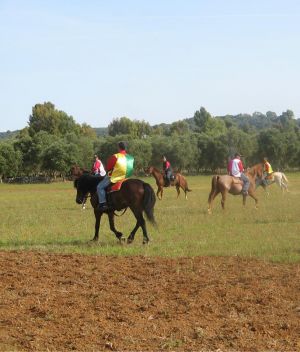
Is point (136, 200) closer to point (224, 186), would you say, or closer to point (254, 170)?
point (224, 186)

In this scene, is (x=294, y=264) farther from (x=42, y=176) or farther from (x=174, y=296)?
(x=42, y=176)

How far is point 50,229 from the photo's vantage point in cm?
1664

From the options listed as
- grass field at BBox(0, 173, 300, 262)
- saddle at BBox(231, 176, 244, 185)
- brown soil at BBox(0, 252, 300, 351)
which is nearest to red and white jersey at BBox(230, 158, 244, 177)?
saddle at BBox(231, 176, 244, 185)

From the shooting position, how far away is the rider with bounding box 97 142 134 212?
1353 cm

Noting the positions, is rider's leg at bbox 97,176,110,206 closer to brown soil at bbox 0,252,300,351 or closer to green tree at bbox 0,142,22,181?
brown soil at bbox 0,252,300,351

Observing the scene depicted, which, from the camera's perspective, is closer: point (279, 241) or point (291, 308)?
point (291, 308)

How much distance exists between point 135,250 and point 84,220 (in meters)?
7.04

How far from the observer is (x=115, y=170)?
13586 millimetres

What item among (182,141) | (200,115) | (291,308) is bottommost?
(291,308)

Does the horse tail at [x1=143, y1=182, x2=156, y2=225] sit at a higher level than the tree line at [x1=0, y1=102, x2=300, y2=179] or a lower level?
lower

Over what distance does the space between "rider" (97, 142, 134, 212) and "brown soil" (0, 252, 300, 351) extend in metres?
2.84

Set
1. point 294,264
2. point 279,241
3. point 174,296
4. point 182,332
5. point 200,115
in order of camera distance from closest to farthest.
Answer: point 182,332, point 174,296, point 294,264, point 279,241, point 200,115

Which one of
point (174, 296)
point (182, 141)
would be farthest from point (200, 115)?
point (174, 296)

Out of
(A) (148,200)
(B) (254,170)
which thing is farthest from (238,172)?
(A) (148,200)
